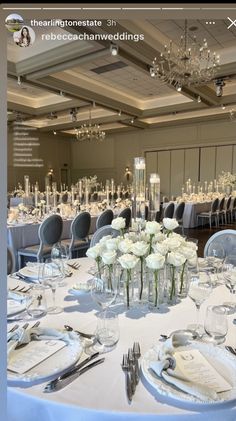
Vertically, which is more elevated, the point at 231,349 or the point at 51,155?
the point at 51,155

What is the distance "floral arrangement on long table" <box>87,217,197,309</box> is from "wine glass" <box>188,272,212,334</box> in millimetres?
68

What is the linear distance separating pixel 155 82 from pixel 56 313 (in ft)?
30.0

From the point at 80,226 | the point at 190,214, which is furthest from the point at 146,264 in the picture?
the point at 190,214

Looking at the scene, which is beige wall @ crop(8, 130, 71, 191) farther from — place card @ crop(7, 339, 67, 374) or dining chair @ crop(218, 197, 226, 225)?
place card @ crop(7, 339, 67, 374)

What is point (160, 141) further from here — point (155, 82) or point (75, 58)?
point (75, 58)

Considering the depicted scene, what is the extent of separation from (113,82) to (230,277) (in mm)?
8899

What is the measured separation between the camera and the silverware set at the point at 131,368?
869mm

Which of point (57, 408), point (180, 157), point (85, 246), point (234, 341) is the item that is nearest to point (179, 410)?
point (57, 408)

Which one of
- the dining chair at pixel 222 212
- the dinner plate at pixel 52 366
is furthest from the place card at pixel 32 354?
the dining chair at pixel 222 212

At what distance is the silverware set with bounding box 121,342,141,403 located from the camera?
0.87m

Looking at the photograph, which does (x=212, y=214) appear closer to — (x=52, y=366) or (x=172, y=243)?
(x=172, y=243)

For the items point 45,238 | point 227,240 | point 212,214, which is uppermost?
point 227,240

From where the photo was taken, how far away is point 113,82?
949cm

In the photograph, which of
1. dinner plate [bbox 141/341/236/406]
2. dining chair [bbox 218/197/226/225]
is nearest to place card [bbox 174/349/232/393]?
dinner plate [bbox 141/341/236/406]
